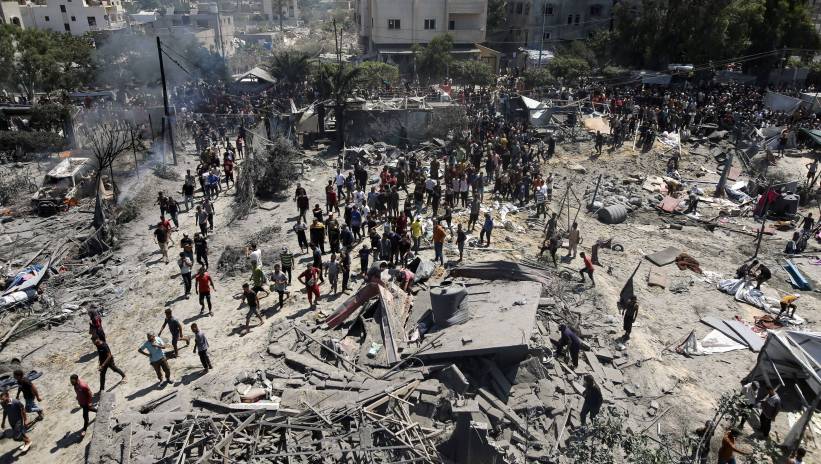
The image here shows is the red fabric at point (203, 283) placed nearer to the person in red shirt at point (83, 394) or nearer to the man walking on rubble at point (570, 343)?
the person in red shirt at point (83, 394)

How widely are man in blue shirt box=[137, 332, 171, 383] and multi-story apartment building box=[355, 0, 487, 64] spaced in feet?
136

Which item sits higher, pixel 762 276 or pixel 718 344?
pixel 762 276

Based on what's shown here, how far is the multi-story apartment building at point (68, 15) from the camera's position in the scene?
61.0m

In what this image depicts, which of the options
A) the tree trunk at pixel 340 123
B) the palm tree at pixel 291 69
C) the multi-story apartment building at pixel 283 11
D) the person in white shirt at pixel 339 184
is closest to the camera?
the person in white shirt at pixel 339 184

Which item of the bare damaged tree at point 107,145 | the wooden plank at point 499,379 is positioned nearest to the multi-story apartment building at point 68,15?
the bare damaged tree at point 107,145

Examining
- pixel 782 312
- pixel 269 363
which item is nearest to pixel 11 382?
pixel 269 363

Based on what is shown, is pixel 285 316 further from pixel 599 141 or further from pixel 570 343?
pixel 599 141

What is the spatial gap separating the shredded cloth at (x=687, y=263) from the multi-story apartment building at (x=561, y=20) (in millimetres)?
39613

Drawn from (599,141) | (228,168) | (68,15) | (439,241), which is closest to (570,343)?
(439,241)

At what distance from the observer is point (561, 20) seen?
2125 inches

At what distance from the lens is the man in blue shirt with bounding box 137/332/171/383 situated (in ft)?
31.3

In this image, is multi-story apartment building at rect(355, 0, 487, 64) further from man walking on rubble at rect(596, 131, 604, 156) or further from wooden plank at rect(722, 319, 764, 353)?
wooden plank at rect(722, 319, 764, 353)

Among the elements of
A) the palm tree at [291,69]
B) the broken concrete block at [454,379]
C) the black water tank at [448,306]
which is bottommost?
the broken concrete block at [454,379]

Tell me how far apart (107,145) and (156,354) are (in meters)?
15.2
